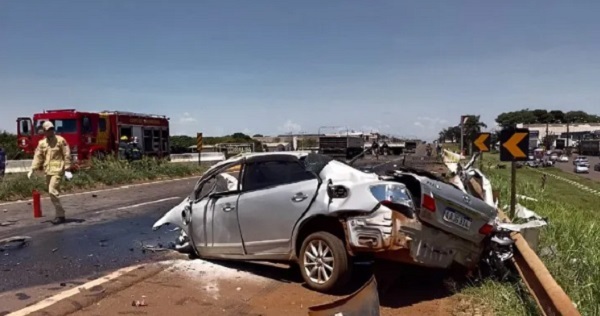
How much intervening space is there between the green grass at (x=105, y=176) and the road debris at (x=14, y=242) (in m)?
6.94

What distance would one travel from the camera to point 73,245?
8.90 metres

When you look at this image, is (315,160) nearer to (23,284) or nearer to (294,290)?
(294,290)

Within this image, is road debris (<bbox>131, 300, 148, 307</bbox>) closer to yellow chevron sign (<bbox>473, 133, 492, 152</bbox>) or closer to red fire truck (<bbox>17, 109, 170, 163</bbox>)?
yellow chevron sign (<bbox>473, 133, 492, 152</bbox>)

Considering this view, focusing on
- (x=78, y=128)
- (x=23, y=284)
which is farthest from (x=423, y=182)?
(x=78, y=128)

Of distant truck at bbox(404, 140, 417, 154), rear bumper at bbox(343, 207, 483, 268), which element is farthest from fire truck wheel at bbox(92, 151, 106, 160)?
distant truck at bbox(404, 140, 417, 154)

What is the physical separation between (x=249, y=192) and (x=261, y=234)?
567 millimetres

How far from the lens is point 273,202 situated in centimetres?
638

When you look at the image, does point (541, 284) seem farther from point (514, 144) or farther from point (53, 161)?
point (53, 161)

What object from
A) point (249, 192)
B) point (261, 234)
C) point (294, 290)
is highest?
point (249, 192)

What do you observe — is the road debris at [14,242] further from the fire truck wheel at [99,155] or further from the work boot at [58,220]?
the fire truck wheel at [99,155]

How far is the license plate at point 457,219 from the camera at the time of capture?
5.68 metres

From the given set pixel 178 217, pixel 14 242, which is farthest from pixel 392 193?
pixel 14 242

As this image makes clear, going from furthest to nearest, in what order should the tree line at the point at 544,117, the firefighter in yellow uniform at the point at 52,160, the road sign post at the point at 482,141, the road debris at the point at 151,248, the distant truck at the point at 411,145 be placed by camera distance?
the tree line at the point at 544,117, the distant truck at the point at 411,145, the road sign post at the point at 482,141, the firefighter in yellow uniform at the point at 52,160, the road debris at the point at 151,248

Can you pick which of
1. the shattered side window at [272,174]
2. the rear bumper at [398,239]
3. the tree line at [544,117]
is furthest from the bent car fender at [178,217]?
the tree line at [544,117]
